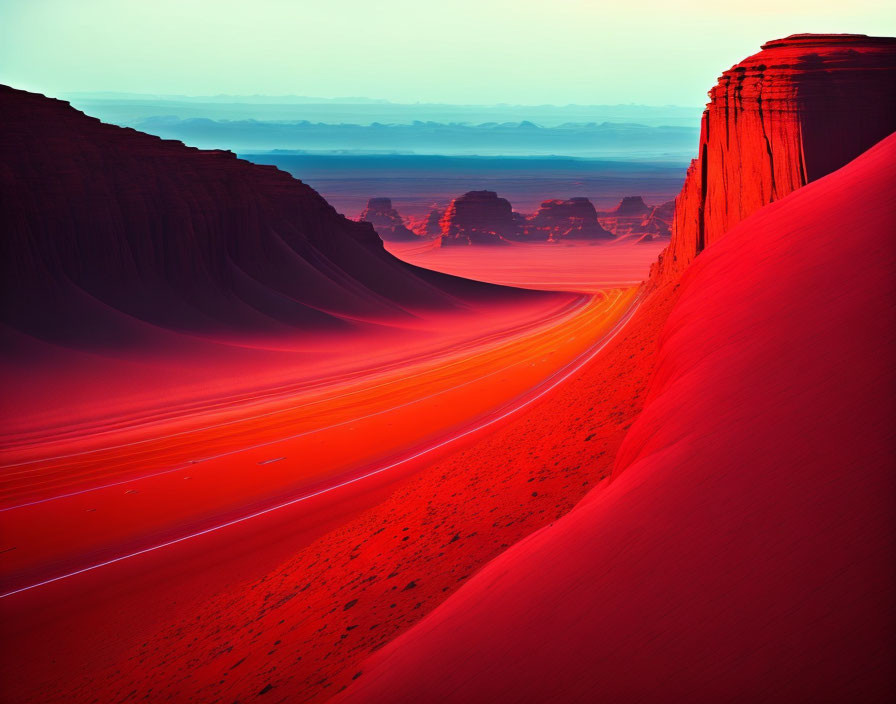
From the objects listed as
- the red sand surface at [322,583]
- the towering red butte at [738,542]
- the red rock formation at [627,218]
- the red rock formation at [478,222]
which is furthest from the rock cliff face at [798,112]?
the red rock formation at [627,218]

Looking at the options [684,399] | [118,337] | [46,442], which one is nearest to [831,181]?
[684,399]

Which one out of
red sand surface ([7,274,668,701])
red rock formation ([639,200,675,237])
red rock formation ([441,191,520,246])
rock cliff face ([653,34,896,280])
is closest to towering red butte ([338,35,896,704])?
red sand surface ([7,274,668,701])

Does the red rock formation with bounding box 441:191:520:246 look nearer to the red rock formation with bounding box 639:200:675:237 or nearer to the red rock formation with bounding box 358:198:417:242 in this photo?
the red rock formation with bounding box 358:198:417:242

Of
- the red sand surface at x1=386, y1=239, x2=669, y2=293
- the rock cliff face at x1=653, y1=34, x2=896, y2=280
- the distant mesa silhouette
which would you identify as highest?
the rock cliff face at x1=653, y1=34, x2=896, y2=280

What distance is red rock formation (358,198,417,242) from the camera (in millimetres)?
123938

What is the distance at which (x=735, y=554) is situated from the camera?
489cm

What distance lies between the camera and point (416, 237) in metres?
126

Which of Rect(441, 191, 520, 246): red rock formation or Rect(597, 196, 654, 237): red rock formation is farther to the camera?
Rect(597, 196, 654, 237): red rock formation

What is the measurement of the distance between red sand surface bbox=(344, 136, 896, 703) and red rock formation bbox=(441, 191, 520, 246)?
109 meters

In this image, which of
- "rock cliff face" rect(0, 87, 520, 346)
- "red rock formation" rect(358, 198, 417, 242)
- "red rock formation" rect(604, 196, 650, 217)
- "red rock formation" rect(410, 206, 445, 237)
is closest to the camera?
"rock cliff face" rect(0, 87, 520, 346)

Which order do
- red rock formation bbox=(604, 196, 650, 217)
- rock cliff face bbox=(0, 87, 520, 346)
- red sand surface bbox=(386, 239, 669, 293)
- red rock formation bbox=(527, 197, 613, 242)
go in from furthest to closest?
red rock formation bbox=(604, 196, 650, 217) → red rock formation bbox=(527, 197, 613, 242) → red sand surface bbox=(386, 239, 669, 293) → rock cliff face bbox=(0, 87, 520, 346)

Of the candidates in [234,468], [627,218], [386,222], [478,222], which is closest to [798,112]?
[234,468]

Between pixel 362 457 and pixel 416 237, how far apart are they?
11022cm

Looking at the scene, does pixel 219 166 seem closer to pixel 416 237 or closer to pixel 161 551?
pixel 161 551
